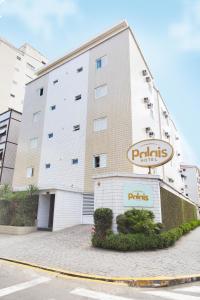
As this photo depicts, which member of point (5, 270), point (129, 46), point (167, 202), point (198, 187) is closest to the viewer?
point (5, 270)

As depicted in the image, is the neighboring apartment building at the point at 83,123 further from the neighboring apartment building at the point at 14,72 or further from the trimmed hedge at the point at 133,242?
the neighboring apartment building at the point at 14,72

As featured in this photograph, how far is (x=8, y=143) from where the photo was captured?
96.5 ft

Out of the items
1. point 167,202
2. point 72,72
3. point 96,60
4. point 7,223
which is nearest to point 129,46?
point 96,60

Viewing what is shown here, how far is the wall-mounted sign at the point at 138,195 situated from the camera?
10.8 metres

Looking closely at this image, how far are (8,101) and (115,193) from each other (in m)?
32.3

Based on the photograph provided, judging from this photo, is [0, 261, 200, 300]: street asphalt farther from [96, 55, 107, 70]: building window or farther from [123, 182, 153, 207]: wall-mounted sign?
[96, 55, 107, 70]: building window

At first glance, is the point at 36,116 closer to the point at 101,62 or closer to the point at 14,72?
the point at 101,62

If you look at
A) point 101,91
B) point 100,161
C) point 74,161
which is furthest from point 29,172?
point 101,91

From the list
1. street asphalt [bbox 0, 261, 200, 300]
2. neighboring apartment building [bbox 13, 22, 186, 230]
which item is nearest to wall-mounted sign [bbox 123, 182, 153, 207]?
street asphalt [bbox 0, 261, 200, 300]

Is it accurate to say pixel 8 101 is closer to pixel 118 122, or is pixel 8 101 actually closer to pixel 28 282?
pixel 118 122

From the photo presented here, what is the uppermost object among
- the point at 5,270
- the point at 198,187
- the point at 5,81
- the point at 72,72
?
the point at 5,81

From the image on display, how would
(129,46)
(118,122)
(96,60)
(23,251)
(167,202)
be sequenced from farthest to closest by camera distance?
1. (96,60)
2. (129,46)
3. (118,122)
4. (167,202)
5. (23,251)

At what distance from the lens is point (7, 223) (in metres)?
16.7

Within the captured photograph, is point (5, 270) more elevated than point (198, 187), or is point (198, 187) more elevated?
point (198, 187)
